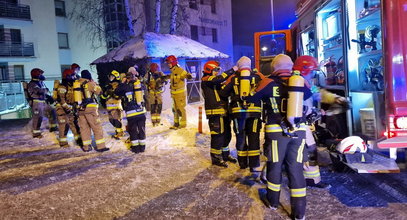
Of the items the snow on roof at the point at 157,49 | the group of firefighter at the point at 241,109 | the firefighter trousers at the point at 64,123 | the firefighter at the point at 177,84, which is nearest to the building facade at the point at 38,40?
the snow on roof at the point at 157,49

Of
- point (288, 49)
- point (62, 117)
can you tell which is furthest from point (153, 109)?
point (288, 49)

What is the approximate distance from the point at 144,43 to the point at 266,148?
11388 millimetres

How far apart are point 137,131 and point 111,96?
1390mm

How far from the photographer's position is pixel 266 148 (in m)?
4.13

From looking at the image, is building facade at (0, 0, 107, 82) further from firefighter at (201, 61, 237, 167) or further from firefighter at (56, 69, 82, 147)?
firefighter at (201, 61, 237, 167)

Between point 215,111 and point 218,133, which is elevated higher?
point 215,111

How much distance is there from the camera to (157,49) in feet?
46.8

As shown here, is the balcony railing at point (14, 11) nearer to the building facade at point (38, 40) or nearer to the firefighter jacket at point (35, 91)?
the building facade at point (38, 40)

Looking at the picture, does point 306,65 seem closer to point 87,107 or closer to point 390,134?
point 390,134

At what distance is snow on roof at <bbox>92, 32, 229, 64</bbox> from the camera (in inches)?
550

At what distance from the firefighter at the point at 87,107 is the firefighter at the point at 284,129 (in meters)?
4.54

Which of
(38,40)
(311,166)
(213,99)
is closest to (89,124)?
(213,99)

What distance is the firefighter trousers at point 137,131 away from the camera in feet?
23.9

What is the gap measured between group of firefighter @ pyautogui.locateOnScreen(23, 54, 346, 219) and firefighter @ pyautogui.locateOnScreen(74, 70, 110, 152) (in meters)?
0.02
